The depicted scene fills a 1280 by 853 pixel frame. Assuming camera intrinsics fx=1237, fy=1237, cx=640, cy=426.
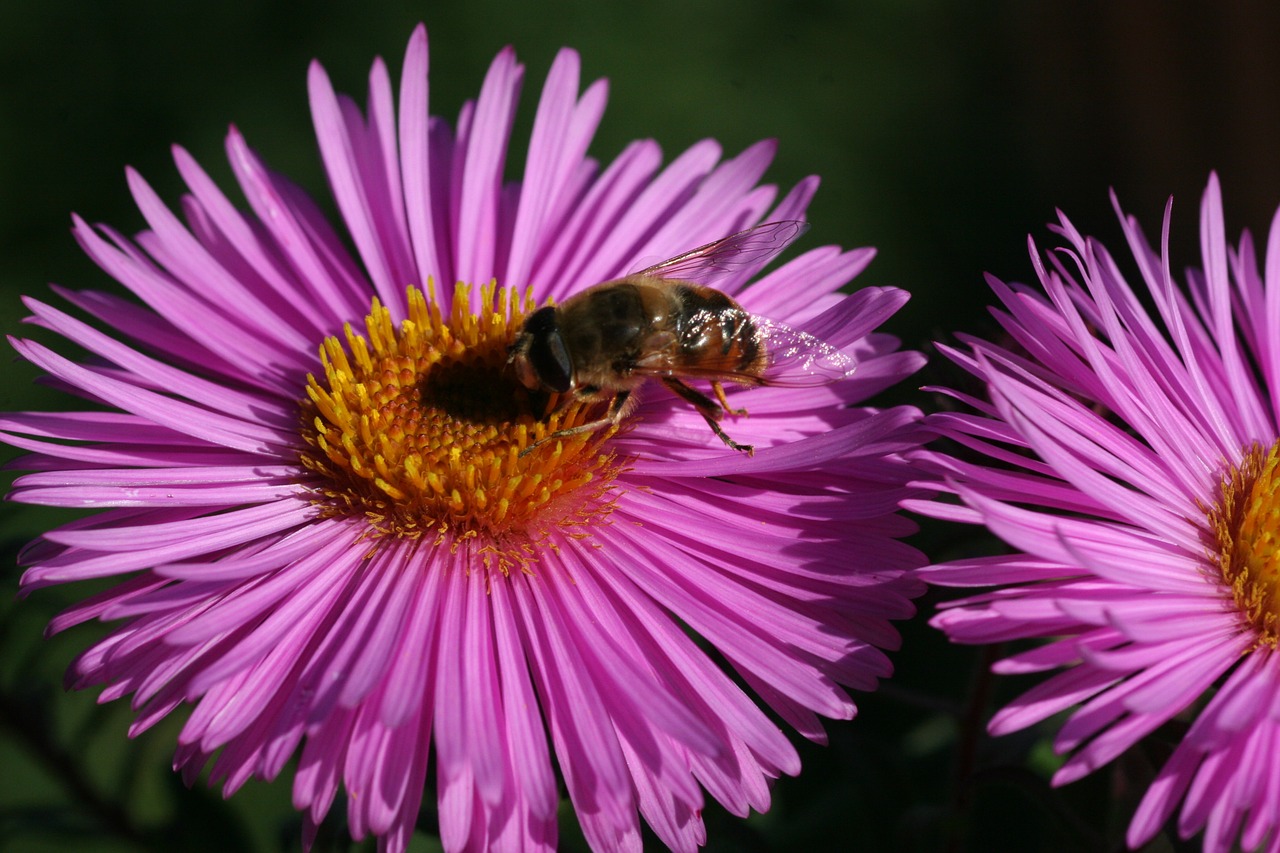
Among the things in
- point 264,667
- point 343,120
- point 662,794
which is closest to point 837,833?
point 662,794

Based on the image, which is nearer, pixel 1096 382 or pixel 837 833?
pixel 1096 382

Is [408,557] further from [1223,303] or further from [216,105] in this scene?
[216,105]

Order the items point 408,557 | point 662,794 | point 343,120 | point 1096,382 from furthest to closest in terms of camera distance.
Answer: point 343,120
point 408,557
point 1096,382
point 662,794

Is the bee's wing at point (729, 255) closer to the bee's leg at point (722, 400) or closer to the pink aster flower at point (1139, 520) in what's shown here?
the bee's leg at point (722, 400)

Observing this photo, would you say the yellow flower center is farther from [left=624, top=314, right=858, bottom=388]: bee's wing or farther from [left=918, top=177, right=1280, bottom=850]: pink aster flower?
[left=624, top=314, right=858, bottom=388]: bee's wing

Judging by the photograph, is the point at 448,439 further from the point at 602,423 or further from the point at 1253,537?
the point at 1253,537

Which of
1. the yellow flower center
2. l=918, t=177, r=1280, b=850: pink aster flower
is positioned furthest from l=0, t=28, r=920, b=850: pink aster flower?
the yellow flower center
